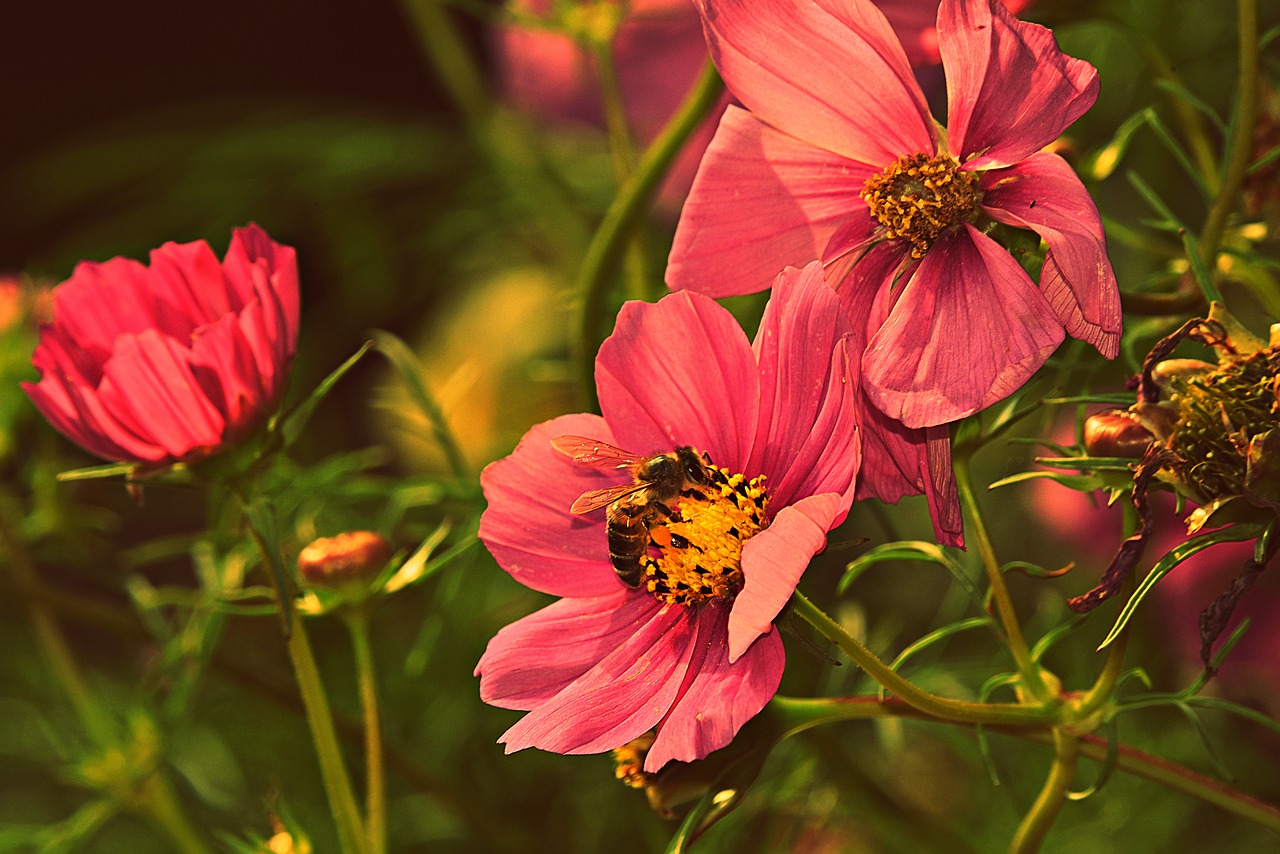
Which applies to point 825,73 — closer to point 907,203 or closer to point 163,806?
point 907,203

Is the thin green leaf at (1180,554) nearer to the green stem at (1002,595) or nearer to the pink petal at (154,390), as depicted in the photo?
the green stem at (1002,595)

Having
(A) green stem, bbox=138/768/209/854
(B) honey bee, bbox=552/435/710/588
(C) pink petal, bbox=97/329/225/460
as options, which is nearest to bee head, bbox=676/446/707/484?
(B) honey bee, bbox=552/435/710/588

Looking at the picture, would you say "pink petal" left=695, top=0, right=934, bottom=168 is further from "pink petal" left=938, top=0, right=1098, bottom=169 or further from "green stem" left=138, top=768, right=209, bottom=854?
"green stem" left=138, top=768, right=209, bottom=854

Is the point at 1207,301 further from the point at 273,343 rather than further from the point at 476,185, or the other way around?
the point at 476,185

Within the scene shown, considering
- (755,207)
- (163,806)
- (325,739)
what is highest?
(755,207)

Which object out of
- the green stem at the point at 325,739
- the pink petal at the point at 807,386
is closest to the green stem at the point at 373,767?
the green stem at the point at 325,739

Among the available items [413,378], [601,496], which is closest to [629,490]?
[601,496]
